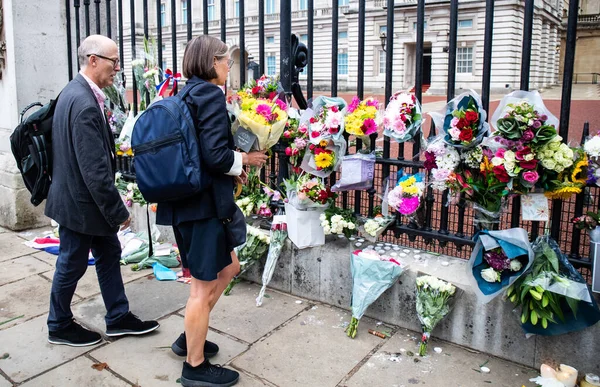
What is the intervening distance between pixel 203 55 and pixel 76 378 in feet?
6.38

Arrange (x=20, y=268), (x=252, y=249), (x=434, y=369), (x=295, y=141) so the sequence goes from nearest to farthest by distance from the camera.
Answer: (x=434, y=369) → (x=295, y=141) → (x=252, y=249) → (x=20, y=268)

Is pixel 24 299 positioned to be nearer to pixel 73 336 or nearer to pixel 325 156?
pixel 73 336

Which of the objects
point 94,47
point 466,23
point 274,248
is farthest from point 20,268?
point 466,23

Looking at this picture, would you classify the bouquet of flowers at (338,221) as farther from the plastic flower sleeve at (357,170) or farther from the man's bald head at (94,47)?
the man's bald head at (94,47)

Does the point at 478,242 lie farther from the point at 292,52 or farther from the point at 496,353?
the point at 292,52

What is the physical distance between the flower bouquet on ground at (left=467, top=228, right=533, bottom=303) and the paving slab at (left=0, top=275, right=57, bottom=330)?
9.88 ft

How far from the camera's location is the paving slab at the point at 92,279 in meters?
4.35

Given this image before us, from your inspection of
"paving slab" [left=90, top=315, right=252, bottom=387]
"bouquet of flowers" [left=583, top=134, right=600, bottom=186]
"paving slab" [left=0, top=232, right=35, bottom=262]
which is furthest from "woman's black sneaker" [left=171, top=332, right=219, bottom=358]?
"paving slab" [left=0, top=232, right=35, bottom=262]

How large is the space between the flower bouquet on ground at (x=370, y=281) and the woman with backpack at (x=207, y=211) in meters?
0.96

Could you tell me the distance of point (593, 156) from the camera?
2.94 meters

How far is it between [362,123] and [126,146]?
2816 mm

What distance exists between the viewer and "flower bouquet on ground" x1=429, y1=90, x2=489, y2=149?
3.21 meters

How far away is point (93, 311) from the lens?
3.99 meters

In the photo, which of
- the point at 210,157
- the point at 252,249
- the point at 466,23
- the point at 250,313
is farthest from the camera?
the point at 466,23
